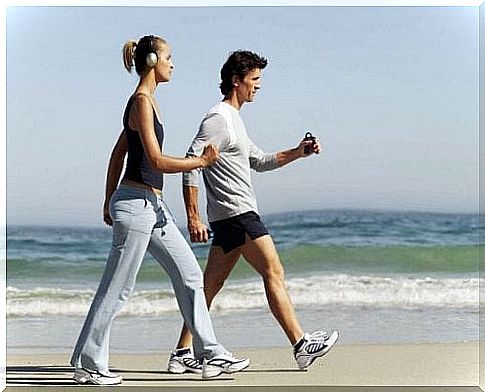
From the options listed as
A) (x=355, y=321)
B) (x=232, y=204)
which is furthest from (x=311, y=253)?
(x=232, y=204)

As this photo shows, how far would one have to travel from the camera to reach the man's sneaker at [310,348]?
21.8 feet

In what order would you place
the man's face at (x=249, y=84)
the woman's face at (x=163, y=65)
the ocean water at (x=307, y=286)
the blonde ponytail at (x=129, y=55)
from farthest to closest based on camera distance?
the ocean water at (x=307, y=286), the man's face at (x=249, y=84), the blonde ponytail at (x=129, y=55), the woman's face at (x=163, y=65)

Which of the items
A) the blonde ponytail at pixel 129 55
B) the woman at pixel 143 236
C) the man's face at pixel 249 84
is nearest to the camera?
the woman at pixel 143 236

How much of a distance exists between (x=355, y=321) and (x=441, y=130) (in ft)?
3.86

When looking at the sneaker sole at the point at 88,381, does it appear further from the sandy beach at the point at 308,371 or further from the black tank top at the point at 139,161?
the black tank top at the point at 139,161

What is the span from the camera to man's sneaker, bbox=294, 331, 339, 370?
6648 millimetres

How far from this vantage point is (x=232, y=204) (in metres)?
6.64

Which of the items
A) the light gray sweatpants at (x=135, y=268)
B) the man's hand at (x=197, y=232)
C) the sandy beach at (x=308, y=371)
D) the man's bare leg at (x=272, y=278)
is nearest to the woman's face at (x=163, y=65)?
the light gray sweatpants at (x=135, y=268)

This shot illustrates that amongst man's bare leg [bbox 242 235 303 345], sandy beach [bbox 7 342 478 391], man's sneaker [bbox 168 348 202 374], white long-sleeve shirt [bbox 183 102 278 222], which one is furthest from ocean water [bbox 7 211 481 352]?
white long-sleeve shirt [bbox 183 102 278 222]

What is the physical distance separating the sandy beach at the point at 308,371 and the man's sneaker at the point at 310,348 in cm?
7

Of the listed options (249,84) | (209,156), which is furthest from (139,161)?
(249,84)

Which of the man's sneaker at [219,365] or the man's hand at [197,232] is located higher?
the man's hand at [197,232]

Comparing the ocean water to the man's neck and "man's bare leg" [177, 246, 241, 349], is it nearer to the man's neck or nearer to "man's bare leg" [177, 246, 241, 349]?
"man's bare leg" [177, 246, 241, 349]

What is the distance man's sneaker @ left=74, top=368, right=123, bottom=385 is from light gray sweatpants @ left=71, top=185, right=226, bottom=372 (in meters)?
0.02
